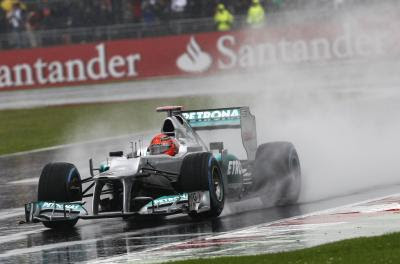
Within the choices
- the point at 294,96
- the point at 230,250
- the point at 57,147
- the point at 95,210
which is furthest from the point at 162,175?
the point at 294,96

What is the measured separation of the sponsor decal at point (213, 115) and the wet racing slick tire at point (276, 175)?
0.78m

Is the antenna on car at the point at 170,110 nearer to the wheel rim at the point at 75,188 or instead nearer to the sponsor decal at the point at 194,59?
the wheel rim at the point at 75,188

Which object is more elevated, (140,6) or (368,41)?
(140,6)

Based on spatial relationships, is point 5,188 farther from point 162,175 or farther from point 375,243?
point 375,243

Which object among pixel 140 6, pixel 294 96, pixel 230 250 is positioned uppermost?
pixel 140 6

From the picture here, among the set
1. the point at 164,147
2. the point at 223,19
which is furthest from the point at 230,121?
the point at 223,19

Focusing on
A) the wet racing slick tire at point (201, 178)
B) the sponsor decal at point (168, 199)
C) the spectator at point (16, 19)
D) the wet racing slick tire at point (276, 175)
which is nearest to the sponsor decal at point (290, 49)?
the spectator at point (16, 19)

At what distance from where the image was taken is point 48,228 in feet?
43.7

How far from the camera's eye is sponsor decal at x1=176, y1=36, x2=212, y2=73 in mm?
36438

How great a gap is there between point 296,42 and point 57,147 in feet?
42.1

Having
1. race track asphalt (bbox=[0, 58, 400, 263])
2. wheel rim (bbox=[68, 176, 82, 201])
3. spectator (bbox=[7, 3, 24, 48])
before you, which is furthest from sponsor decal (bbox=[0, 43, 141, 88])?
wheel rim (bbox=[68, 176, 82, 201])

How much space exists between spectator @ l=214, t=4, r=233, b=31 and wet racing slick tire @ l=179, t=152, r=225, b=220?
2341 centimetres

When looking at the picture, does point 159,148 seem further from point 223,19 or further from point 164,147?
point 223,19

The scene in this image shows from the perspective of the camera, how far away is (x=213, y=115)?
15.0m
